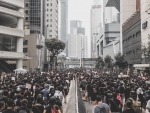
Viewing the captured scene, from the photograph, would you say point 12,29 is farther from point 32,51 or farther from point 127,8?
point 127,8

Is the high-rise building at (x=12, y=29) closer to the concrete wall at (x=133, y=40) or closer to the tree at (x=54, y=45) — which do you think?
the tree at (x=54, y=45)

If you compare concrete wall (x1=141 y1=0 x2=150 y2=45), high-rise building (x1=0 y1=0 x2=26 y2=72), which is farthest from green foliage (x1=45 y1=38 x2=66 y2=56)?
concrete wall (x1=141 y1=0 x2=150 y2=45)

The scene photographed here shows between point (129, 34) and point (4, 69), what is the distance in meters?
35.2

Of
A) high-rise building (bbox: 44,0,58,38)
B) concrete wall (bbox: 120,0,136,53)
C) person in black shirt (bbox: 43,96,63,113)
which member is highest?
high-rise building (bbox: 44,0,58,38)

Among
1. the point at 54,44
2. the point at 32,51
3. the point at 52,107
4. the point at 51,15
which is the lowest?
the point at 52,107

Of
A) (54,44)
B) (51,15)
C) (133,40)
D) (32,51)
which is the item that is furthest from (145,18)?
(51,15)

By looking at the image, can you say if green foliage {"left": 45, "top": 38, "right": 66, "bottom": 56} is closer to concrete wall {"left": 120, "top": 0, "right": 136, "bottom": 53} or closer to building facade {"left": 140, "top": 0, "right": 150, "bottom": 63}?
concrete wall {"left": 120, "top": 0, "right": 136, "bottom": 53}

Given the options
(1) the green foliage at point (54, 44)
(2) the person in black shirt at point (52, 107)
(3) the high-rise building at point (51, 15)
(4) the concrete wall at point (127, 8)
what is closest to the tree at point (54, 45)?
(1) the green foliage at point (54, 44)

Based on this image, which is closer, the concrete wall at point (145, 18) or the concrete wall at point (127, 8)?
the concrete wall at point (145, 18)

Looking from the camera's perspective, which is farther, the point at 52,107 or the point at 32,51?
the point at 32,51

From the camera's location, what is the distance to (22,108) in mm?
8852

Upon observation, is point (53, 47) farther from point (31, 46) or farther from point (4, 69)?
point (4, 69)

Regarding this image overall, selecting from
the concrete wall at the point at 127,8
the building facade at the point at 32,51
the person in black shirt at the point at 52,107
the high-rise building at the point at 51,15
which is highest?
the high-rise building at the point at 51,15

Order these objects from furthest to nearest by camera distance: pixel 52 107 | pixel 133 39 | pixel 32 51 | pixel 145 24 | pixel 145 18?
pixel 32 51, pixel 133 39, pixel 145 18, pixel 145 24, pixel 52 107
